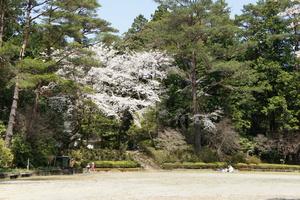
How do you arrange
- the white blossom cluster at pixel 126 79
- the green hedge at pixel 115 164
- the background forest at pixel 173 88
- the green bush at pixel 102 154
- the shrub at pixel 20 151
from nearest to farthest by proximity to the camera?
the shrub at pixel 20 151 → the background forest at pixel 173 88 → the green hedge at pixel 115 164 → the green bush at pixel 102 154 → the white blossom cluster at pixel 126 79

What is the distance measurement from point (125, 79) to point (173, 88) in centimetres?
595

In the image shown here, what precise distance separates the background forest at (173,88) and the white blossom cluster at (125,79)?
0.11 meters

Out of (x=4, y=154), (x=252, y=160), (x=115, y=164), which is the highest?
(x=4, y=154)

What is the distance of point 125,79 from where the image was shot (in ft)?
142

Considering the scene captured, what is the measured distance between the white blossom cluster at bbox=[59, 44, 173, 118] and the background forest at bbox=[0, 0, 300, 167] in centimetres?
11

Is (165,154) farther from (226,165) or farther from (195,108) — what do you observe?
(195,108)

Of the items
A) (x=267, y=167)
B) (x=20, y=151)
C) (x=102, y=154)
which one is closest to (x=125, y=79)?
(x=102, y=154)

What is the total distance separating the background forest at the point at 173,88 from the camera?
35.7 meters

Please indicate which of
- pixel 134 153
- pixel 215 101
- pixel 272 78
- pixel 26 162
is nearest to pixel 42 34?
pixel 26 162

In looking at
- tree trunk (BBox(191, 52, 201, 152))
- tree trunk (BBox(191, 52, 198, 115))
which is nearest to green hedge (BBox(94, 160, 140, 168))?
tree trunk (BBox(191, 52, 201, 152))

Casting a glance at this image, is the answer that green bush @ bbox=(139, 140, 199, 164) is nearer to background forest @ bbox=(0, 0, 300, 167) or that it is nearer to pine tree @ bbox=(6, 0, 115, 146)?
background forest @ bbox=(0, 0, 300, 167)

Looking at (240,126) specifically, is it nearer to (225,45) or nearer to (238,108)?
(238,108)

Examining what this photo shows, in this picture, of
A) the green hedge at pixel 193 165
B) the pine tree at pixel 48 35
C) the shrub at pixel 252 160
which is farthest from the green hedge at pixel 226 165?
the pine tree at pixel 48 35

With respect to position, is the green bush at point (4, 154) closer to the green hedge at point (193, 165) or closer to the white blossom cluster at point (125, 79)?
the white blossom cluster at point (125, 79)
